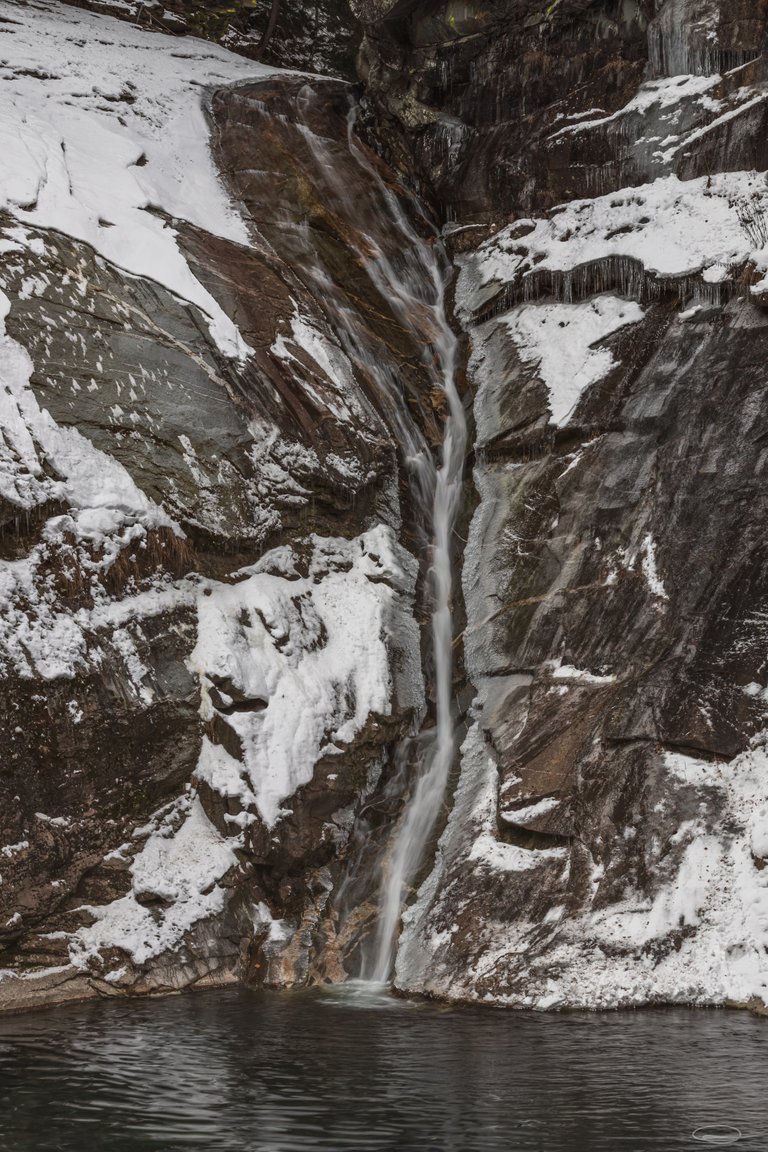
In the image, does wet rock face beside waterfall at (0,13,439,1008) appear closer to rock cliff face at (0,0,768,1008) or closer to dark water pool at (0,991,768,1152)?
rock cliff face at (0,0,768,1008)

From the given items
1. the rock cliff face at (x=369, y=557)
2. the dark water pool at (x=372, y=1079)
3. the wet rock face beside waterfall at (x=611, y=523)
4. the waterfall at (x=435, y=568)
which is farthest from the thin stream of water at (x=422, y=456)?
the dark water pool at (x=372, y=1079)

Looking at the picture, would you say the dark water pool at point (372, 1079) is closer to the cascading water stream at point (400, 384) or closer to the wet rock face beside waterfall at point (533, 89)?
the cascading water stream at point (400, 384)

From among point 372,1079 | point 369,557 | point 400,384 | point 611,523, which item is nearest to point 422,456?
point 400,384

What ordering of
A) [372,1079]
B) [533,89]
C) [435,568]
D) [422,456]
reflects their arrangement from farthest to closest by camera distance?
[533,89]
[422,456]
[435,568]
[372,1079]

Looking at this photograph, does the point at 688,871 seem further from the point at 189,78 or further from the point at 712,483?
the point at 189,78

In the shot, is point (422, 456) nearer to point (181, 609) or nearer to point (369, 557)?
point (369, 557)

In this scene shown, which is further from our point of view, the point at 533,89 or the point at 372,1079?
the point at 533,89
